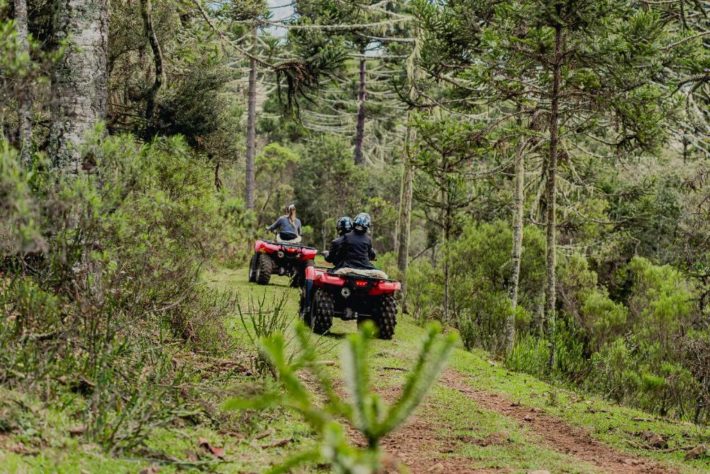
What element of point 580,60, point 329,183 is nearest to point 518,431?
point 580,60

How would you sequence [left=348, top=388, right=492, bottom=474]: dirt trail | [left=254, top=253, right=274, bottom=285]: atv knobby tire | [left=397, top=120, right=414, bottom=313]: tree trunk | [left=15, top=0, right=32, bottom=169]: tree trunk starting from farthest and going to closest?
[left=397, top=120, right=414, bottom=313]: tree trunk → [left=254, top=253, right=274, bottom=285]: atv knobby tire → [left=348, top=388, right=492, bottom=474]: dirt trail → [left=15, top=0, right=32, bottom=169]: tree trunk

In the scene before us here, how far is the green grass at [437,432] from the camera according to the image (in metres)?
3.59

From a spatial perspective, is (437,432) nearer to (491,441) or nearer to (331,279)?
(491,441)

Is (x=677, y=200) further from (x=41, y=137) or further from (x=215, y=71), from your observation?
(x=41, y=137)

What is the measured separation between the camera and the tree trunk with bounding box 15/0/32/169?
13.6ft

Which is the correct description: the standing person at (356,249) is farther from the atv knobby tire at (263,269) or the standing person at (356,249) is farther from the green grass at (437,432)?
the atv knobby tire at (263,269)

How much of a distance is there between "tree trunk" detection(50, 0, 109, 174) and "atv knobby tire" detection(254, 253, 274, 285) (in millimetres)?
9841

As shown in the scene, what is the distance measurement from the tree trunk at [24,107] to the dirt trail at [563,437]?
17.5 ft

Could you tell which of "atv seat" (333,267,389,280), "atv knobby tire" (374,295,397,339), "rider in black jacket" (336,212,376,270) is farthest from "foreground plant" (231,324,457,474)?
"atv knobby tire" (374,295,397,339)

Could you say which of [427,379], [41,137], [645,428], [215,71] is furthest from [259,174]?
[427,379]

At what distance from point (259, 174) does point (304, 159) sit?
2.76m

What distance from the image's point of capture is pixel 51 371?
434 centimetres

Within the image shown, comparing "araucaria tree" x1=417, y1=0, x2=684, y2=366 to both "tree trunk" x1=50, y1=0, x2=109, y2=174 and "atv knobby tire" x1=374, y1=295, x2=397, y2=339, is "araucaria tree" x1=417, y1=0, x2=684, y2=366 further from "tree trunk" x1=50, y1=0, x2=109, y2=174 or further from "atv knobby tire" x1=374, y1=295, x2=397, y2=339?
"tree trunk" x1=50, y1=0, x2=109, y2=174

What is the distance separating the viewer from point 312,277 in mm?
10828
